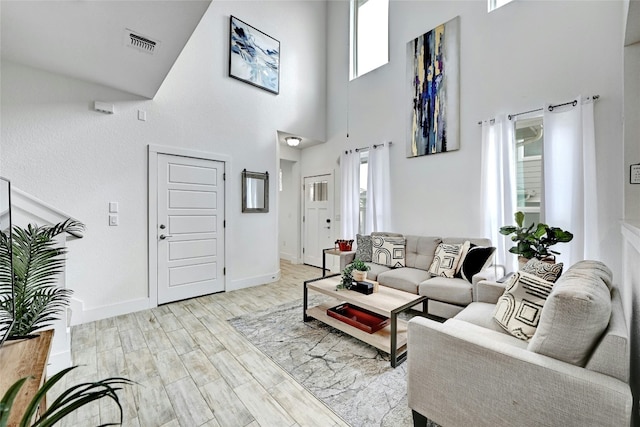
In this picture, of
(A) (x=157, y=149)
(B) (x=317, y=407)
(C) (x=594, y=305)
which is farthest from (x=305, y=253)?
(C) (x=594, y=305)

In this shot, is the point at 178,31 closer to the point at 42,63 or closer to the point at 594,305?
the point at 42,63

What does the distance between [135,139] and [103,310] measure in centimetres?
194

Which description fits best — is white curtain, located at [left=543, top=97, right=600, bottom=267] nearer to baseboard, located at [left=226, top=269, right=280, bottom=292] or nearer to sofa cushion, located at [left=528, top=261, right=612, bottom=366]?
sofa cushion, located at [left=528, top=261, right=612, bottom=366]

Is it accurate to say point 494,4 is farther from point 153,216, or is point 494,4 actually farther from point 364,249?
point 153,216

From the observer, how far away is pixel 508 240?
10.4ft

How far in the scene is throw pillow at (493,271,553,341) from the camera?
1555mm

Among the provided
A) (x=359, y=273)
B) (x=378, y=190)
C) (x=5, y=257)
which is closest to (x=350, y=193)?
(x=378, y=190)

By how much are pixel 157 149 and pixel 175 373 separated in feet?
8.33

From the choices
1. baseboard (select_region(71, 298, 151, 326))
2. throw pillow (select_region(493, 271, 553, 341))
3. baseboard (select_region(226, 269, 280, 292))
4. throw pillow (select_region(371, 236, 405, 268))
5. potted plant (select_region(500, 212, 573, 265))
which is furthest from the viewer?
baseboard (select_region(226, 269, 280, 292))

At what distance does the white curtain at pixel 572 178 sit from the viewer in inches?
105

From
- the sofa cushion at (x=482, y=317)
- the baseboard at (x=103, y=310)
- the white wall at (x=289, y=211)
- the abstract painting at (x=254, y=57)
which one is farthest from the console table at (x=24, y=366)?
the white wall at (x=289, y=211)

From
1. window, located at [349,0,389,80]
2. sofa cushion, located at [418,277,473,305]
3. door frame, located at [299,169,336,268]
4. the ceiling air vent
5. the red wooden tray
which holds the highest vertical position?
window, located at [349,0,389,80]

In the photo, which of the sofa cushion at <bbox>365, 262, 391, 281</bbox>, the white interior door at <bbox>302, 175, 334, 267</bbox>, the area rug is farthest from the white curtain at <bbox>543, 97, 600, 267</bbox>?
the white interior door at <bbox>302, 175, 334, 267</bbox>

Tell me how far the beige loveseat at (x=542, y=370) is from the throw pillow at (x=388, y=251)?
7.44ft
